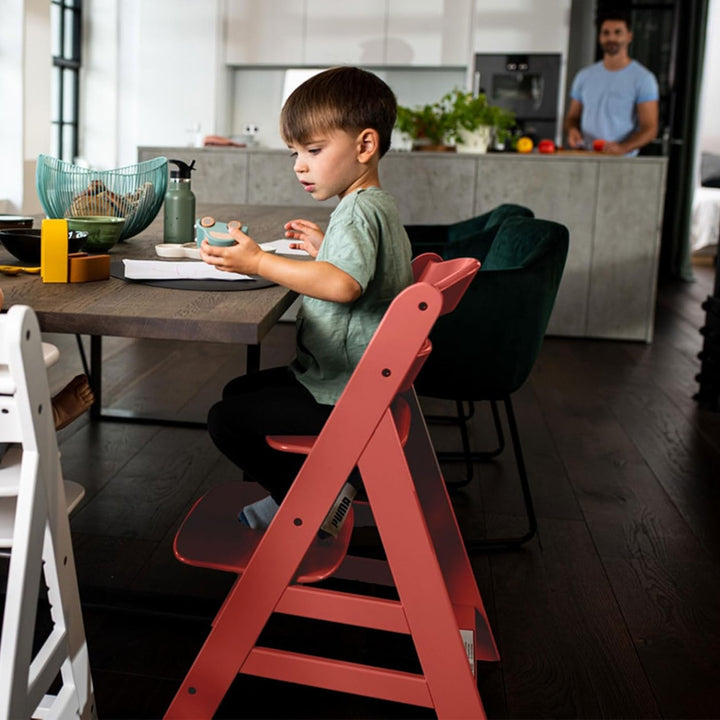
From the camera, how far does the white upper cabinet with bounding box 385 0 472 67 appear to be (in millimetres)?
7148

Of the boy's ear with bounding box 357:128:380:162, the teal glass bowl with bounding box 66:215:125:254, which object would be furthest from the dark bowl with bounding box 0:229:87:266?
the boy's ear with bounding box 357:128:380:162

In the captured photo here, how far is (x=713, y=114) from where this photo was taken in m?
9.95

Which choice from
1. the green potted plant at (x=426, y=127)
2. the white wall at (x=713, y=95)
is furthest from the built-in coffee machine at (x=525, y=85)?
the white wall at (x=713, y=95)

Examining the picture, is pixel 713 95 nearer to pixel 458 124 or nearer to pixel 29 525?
pixel 458 124

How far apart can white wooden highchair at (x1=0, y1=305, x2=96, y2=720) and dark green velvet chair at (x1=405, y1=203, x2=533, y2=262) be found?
1.78m

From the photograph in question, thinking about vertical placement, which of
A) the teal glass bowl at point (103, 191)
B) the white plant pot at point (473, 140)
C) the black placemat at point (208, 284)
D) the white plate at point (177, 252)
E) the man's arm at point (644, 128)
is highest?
the man's arm at point (644, 128)

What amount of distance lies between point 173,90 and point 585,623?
642 centimetres

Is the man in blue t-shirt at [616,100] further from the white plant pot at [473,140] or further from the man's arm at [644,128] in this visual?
the white plant pot at [473,140]

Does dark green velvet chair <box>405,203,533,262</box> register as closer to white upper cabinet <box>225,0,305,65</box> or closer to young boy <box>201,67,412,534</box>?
young boy <box>201,67,412,534</box>

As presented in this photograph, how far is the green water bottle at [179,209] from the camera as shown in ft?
6.82

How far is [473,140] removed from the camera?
484 centimetres

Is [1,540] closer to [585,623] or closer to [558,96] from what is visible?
[585,623]

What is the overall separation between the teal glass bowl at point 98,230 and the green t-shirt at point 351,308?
53 cm

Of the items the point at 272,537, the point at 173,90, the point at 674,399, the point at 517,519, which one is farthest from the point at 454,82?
the point at 272,537
